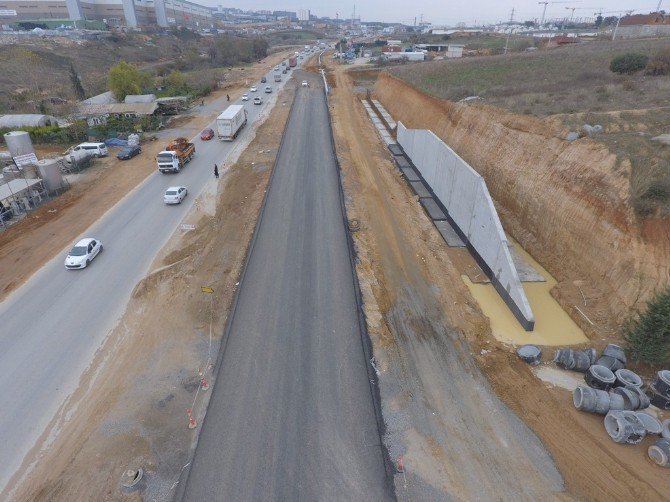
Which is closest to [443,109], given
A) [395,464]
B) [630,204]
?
[630,204]

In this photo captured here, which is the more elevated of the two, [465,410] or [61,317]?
[61,317]

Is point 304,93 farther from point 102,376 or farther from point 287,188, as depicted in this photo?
point 102,376

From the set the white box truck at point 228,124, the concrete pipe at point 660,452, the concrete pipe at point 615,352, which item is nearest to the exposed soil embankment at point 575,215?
the concrete pipe at point 615,352

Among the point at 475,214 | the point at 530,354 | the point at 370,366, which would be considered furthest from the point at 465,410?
the point at 475,214

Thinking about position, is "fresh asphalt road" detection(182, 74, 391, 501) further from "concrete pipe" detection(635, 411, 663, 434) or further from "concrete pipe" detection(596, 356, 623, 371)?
"concrete pipe" detection(596, 356, 623, 371)

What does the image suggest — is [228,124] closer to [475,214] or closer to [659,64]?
[475,214]

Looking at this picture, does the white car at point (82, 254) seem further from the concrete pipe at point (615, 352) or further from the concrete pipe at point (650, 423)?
the concrete pipe at point (650, 423)
